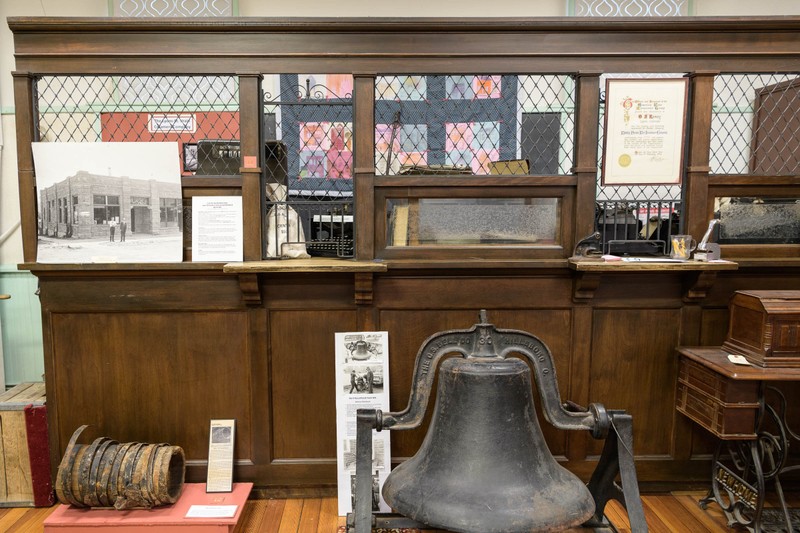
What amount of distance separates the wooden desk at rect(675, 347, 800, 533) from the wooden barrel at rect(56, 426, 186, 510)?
8.22ft

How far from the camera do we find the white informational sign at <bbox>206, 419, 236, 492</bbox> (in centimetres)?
240

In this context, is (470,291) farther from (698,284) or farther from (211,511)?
(211,511)

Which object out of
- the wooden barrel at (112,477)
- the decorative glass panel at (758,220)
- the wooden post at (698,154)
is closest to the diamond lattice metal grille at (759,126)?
the decorative glass panel at (758,220)

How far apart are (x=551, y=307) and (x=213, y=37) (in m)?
2.14

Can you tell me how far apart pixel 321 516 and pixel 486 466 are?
1268 mm

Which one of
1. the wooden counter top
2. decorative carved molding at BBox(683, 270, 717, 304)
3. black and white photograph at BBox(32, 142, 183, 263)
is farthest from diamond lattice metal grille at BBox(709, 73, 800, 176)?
black and white photograph at BBox(32, 142, 183, 263)

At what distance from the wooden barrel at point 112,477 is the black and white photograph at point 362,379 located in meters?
0.90

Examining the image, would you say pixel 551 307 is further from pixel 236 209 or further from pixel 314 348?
pixel 236 209

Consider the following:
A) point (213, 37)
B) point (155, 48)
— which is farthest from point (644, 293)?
point (155, 48)

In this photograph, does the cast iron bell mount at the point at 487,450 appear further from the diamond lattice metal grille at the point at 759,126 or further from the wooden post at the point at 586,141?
the diamond lattice metal grille at the point at 759,126

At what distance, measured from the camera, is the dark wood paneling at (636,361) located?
2.49m

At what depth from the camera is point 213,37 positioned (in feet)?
7.69

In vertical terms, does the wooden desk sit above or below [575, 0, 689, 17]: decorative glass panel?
below

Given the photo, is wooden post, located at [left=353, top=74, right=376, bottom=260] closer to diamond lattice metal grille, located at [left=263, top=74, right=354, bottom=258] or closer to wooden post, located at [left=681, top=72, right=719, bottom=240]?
diamond lattice metal grille, located at [left=263, top=74, right=354, bottom=258]
